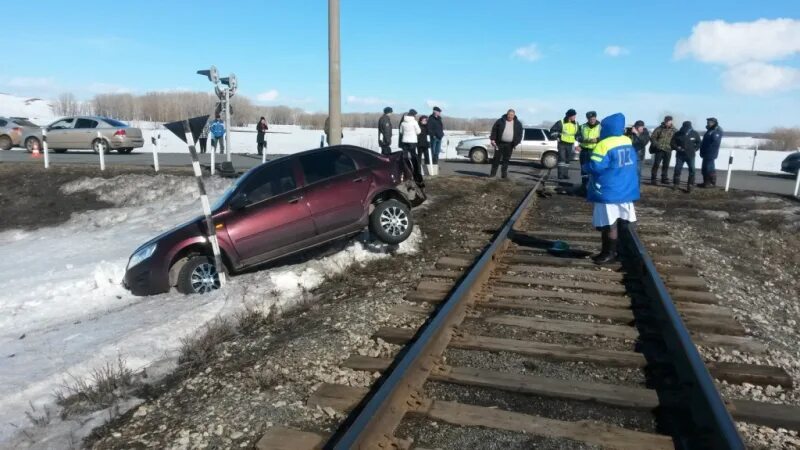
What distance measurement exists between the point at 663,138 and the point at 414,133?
655 centimetres

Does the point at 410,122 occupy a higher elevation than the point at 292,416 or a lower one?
higher

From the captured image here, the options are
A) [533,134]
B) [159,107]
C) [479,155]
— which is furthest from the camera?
[159,107]

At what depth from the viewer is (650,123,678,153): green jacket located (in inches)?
588

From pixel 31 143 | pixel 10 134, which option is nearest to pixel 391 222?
pixel 31 143

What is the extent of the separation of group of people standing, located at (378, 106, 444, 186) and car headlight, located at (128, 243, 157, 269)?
651 cm

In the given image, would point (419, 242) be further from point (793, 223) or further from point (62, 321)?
point (793, 223)

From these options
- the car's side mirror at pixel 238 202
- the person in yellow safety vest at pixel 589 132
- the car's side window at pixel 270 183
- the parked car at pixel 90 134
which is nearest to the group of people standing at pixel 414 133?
the person in yellow safety vest at pixel 589 132

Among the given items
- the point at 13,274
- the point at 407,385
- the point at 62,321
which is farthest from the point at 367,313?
the point at 13,274

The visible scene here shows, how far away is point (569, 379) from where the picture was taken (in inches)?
153

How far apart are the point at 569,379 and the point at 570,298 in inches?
73.9

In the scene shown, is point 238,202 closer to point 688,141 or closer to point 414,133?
point 414,133

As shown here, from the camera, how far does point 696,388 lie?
3.37 metres

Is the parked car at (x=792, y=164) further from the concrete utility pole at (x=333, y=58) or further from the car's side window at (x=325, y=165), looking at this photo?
the car's side window at (x=325, y=165)

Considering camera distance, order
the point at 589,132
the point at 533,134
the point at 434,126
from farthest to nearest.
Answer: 1. the point at 533,134
2. the point at 434,126
3. the point at 589,132
